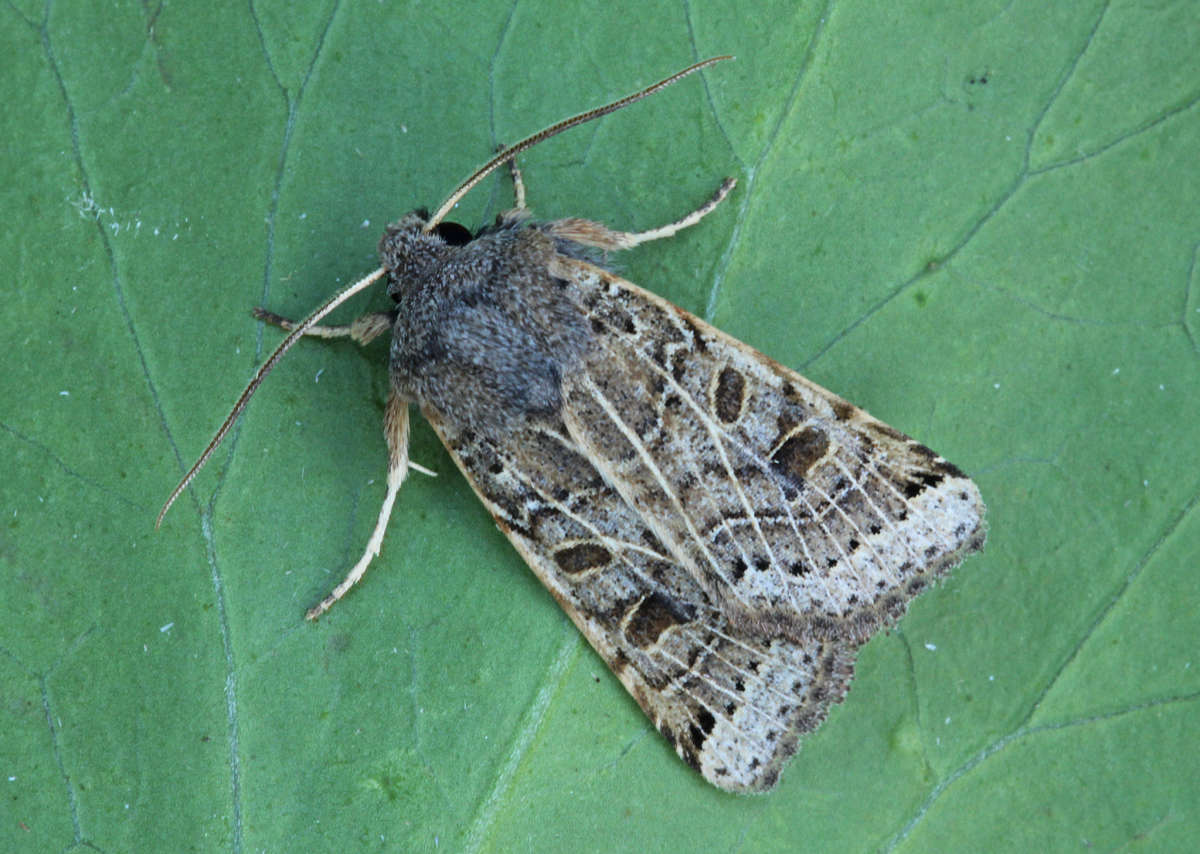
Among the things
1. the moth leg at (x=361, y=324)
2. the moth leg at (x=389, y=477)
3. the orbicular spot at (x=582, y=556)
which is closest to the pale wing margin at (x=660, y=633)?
the orbicular spot at (x=582, y=556)

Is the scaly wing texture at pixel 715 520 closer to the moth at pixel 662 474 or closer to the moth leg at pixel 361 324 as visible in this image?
the moth at pixel 662 474

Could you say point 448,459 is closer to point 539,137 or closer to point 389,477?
point 389,477

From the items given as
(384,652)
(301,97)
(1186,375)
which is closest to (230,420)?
(384,652)

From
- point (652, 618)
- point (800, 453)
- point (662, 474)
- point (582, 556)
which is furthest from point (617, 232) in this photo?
point (652, 618)

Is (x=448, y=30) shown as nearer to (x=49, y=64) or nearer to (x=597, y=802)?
(x=49, y=64)

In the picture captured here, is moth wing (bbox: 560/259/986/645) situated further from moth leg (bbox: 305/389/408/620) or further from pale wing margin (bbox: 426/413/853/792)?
moth leg (bbox: 305/389/408/620)

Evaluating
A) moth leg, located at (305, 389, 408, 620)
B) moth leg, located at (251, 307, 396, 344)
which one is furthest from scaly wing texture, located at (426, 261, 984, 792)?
moth leg, located at (251, 307, 396, 344)
